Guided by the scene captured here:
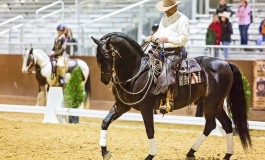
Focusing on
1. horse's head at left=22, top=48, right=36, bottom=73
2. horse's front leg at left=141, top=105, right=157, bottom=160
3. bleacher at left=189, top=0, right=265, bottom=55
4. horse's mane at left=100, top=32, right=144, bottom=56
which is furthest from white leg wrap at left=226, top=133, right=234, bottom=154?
horse's head at left=22, top=48, right=36, bottom=73

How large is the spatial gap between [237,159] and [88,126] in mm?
5520

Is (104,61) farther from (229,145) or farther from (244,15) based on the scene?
(244,15)

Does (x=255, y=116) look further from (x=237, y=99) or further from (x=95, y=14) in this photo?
(x=95, y=14)

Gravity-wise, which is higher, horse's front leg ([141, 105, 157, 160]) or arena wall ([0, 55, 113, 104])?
horse's front leg ([141, 105, 157, 160])

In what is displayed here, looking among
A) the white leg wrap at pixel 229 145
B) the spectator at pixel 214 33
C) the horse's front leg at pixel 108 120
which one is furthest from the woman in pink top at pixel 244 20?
the horse's front leg at pixel 108 120

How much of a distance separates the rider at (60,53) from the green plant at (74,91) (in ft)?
4.98

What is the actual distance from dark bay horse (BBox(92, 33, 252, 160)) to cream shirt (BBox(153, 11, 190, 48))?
0.42 meters

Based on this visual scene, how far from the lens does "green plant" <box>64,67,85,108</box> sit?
1608 centimetres

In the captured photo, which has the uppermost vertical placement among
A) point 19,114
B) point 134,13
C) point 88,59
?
point 134,13

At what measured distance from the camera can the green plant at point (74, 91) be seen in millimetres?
16078

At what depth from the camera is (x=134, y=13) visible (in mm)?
20812

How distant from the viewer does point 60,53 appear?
58.4ft

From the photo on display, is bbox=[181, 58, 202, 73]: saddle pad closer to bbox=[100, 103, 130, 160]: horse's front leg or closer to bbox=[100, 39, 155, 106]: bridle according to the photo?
bbox=[100, 39, 155, 106]: bridle

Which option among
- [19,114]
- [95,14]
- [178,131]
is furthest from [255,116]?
[95,14]
